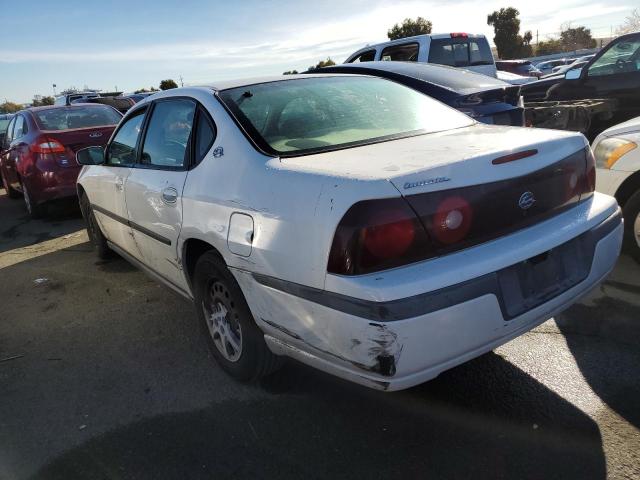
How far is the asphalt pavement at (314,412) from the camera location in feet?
7.62

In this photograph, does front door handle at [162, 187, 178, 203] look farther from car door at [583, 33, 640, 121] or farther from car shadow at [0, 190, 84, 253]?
car door at [583, 33, 640, 121]

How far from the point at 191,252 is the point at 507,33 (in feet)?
175

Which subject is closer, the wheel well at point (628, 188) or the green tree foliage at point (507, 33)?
the wheel well at point (628, 188)

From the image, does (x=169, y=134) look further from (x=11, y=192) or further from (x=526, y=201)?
(x=11, y=192)

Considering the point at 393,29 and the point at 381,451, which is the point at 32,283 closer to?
the point at 381,451

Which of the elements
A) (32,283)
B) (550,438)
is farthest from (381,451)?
(32,283)

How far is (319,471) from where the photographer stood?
2.30m

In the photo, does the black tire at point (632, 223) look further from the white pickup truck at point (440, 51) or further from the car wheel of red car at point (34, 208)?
the car wheel of red car at point (34, 208)

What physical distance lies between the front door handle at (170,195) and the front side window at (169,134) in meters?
0.14

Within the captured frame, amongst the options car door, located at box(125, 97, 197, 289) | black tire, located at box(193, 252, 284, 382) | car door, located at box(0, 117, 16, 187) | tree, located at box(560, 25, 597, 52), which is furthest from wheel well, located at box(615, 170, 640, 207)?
tree, located at box(560, 25, 597, 52)

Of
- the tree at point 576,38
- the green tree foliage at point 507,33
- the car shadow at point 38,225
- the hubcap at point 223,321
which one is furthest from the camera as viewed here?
the tree at point 576,38

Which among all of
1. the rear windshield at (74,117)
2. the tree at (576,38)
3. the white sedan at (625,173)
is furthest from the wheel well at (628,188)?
the tree at (576,38)

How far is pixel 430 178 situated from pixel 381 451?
3.96 ft

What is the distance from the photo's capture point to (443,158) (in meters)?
2.31
